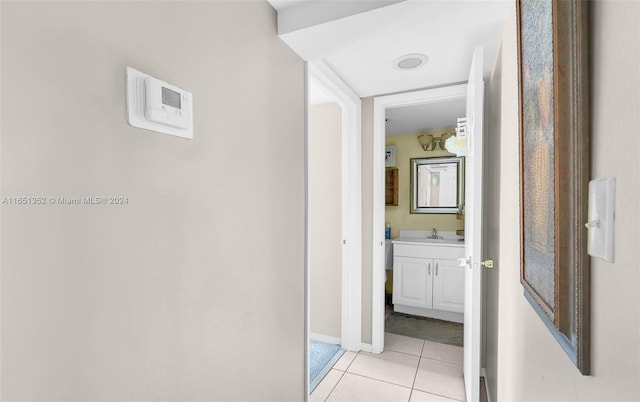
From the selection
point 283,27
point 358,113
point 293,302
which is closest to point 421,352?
point 293,302

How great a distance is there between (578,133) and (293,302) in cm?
137

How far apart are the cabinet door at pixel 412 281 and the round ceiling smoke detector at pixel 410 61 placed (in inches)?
80.5

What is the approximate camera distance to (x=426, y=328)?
3.00 meters

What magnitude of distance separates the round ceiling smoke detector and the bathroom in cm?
93

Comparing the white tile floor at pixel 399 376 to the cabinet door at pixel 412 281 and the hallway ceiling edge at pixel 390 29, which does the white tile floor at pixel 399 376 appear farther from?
the hallway ceiling edge at pixel 390 29

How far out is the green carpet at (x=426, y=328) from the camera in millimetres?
2766

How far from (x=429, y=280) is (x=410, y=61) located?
2245mm

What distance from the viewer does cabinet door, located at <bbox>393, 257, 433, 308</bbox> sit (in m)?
3.20

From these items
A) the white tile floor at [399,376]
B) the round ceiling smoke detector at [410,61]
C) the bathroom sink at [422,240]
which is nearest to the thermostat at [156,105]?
the round ceiling smoke detector at [410,61]

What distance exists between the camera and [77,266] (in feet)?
2.31

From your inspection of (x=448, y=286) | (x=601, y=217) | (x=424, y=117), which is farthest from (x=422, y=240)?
(x=601, y=217)

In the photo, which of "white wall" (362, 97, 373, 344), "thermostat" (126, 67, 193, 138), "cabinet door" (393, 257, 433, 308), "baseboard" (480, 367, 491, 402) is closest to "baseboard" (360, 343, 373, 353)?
"white wall" (362, 97, 373, 344)

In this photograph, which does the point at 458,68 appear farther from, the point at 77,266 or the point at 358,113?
the point at 77,266

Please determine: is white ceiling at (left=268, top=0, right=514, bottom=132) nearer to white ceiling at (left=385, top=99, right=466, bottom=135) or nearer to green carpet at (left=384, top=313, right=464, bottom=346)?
white ceiling at (left=385, top=99, right=466, bottom=135)
